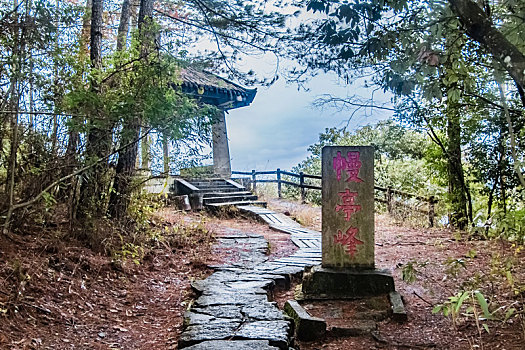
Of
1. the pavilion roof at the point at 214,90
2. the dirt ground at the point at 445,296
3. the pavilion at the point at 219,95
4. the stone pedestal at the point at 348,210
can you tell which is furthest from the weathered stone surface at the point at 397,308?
the pavilion roof at the point at 214,90

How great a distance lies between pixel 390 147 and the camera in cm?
1398

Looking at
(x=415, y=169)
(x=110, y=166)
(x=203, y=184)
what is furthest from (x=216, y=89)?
(x=110, y=166)

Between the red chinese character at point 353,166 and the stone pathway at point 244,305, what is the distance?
4.65 feet

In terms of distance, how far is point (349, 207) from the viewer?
5.01m

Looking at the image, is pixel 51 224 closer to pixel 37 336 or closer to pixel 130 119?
pixel 130 119

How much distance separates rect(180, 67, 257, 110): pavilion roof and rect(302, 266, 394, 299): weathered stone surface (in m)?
8.47

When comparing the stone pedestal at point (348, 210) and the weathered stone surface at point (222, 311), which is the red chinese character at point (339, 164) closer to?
the stone pedestal at point (348, 210)

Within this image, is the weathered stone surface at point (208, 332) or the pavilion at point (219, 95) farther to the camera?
the pavilion at point (219, 95)

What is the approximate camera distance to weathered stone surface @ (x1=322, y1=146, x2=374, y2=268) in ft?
16.4

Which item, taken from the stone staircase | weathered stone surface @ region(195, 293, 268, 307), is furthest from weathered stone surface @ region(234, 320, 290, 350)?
the stone staircase

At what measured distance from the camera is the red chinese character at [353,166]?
500cm

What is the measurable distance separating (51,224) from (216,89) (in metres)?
9.09

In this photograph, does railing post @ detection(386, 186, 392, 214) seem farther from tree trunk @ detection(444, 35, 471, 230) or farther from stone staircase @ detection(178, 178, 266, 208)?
stone staircase @ detection(178, 178, 266, 208)

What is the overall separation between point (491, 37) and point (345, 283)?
319 centimetres
